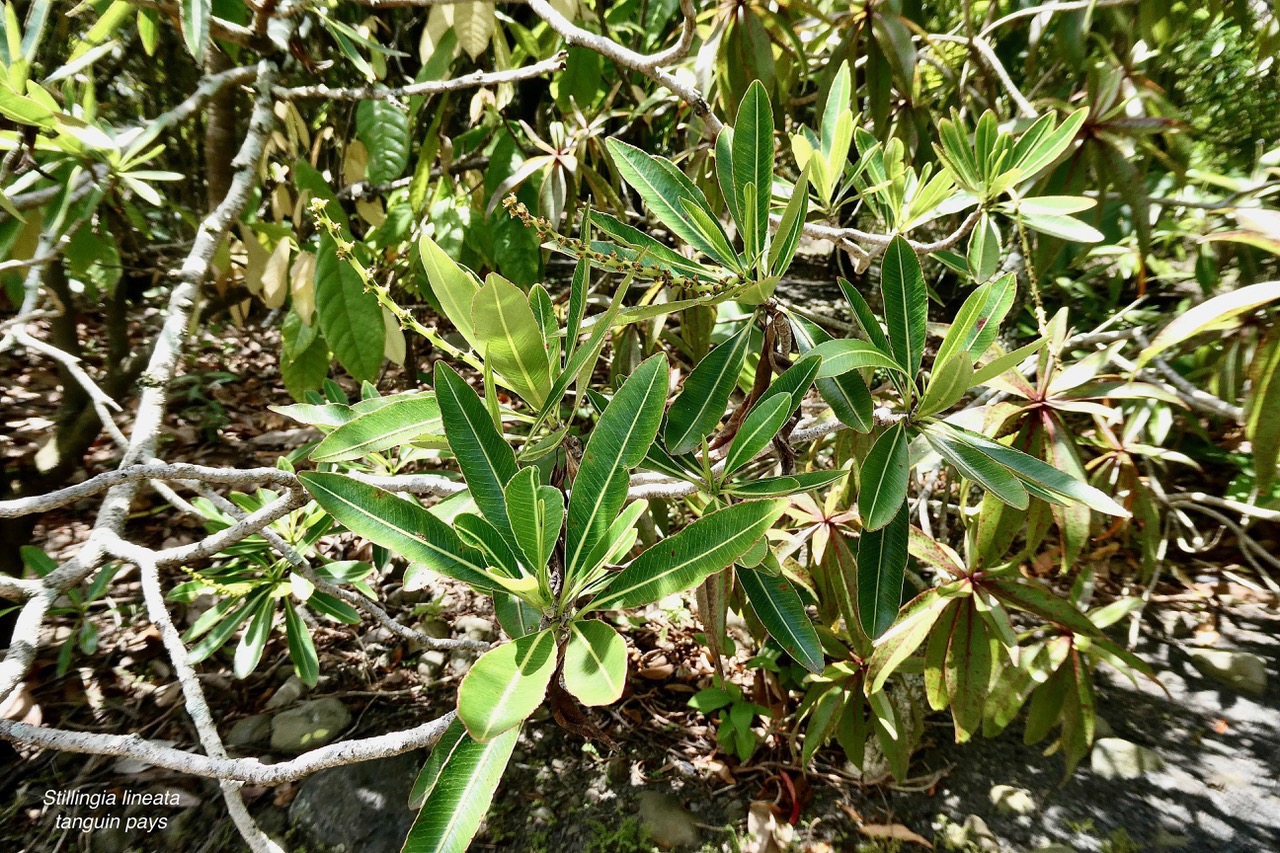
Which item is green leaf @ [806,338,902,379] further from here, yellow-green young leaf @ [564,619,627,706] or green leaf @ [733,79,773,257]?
yellow-green young leaf @ [564,619,627,706]

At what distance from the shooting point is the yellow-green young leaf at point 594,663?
474 millimetres

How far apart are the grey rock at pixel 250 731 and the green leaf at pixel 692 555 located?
1516 mm

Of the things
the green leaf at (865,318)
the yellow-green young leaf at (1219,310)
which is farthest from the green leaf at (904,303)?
the yellow-green young leaf at (1219,310)

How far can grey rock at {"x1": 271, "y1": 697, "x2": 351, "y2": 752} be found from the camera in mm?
1638

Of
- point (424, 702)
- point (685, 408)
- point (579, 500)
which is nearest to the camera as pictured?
point (579, 500)

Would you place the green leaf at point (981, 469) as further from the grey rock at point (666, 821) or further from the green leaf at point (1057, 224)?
the grey rock at point (666, 821)

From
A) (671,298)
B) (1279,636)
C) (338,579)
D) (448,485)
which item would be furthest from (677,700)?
(1279,636)

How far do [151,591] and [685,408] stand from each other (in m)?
0.63

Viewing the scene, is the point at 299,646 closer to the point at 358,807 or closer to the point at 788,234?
the point at 358,807

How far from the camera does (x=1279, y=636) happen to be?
1.98 m

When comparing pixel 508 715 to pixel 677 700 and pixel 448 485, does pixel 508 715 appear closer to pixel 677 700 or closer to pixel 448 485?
pixel 448 485

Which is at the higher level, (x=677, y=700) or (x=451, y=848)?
(x=451, y=848)

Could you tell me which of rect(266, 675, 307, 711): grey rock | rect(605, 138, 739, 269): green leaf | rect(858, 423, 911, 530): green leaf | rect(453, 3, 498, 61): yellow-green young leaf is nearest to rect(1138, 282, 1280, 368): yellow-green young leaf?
rect(858, 423, 911, 530): green leaf

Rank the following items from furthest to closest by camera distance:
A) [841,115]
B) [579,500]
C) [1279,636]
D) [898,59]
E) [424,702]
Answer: [1279,636] → [424,702] → [898,59] → [841,115] → [579,500]
